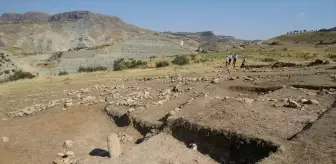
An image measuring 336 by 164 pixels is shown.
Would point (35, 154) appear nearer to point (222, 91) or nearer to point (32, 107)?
point (32, 107)

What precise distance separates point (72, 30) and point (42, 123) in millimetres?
170200

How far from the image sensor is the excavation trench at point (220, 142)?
7.58m

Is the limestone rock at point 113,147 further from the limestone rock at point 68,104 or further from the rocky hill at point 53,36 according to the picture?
the rocky hill at point 53,36

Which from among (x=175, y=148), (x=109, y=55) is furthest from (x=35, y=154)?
(x=109, y=55)

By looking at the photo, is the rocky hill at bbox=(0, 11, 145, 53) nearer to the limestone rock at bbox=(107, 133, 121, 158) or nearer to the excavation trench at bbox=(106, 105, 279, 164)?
the limestone rock at bbox=(107, 133, 121, 158)

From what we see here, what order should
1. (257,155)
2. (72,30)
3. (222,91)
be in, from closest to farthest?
(257,155), (222,91), (72,30)

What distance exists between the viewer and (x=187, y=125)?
9.41 metres

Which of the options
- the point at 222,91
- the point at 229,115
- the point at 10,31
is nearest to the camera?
the point at 229,115

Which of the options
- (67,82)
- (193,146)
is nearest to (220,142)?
(193,146)

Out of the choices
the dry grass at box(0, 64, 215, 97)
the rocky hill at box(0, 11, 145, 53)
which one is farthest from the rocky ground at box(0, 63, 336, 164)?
the rocky hill at box(0, 11, 145, 53)

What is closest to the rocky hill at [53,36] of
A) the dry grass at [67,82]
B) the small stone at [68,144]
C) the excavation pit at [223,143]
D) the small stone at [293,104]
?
the dry grass at [67,82]

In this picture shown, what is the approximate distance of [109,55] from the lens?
227 feet

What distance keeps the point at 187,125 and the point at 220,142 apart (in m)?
1.23

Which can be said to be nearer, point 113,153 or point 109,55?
point 113,153
